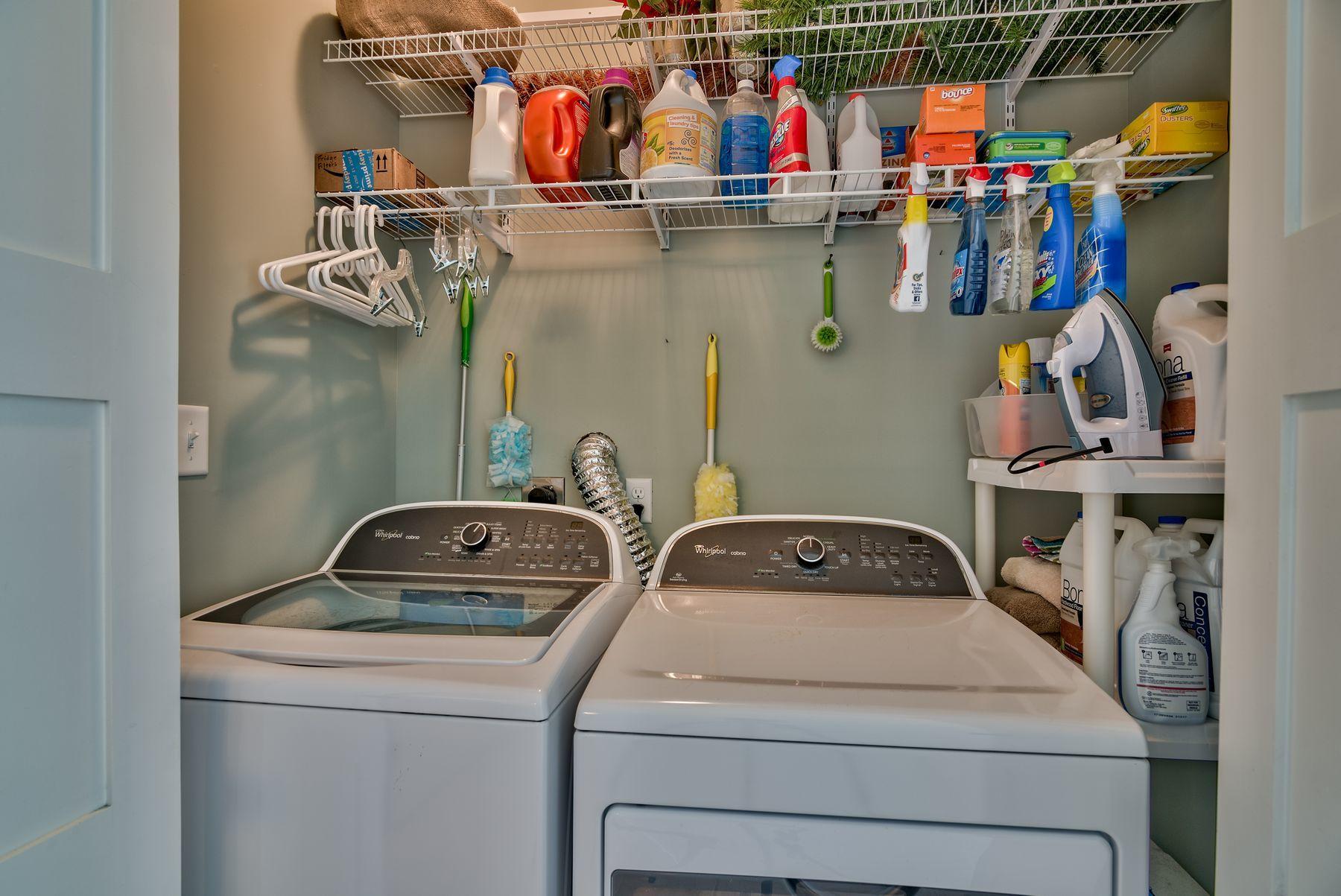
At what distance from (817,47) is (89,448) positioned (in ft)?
5.04

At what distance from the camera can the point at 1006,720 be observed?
0.79 m

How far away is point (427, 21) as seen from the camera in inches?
59.9

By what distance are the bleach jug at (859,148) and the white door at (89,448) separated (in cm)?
123

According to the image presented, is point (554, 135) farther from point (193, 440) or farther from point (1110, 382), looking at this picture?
point (1110, 382)

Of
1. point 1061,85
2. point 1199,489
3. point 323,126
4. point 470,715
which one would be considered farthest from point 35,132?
point 1061,85

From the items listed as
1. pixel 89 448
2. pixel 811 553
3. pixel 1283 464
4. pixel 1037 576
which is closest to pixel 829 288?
pixel 811 553

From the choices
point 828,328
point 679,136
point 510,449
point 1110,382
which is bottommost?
point 510,449

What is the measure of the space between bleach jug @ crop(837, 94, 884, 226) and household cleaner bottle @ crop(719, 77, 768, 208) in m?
0.17

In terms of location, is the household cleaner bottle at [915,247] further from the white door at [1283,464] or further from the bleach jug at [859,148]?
the white door at [1283,464]

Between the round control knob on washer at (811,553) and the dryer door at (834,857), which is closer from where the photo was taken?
the dryer door at (834,857)

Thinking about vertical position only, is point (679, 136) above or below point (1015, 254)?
above

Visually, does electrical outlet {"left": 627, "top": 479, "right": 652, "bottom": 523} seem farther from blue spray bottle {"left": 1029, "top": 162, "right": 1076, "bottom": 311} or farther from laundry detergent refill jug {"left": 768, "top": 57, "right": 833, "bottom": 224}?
blue spray bottle {"left": 1029, "top": 162, "right": 1076, "bottom": 311}

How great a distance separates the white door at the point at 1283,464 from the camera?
0.64 metres

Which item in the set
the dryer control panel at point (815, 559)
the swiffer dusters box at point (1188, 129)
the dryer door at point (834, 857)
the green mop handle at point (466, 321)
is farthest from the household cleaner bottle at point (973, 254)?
the green mop handle at point (466, 321)
